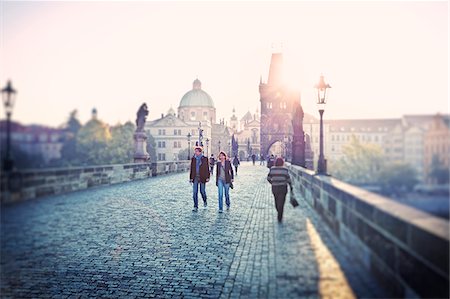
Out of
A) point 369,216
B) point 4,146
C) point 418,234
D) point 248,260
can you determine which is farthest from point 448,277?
point 4,146

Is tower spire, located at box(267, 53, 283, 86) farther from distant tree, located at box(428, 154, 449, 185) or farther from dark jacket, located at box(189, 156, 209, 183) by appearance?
distant tree, located at box(428, 154, 449, 185)

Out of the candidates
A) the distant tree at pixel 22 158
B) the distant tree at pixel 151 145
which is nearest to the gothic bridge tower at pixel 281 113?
the distant tree at pixel 151 145

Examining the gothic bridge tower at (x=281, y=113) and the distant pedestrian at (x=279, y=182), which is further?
the gothic bridge tower at (x=281, y=113)

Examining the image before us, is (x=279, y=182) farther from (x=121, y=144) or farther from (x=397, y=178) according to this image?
(x=397, y=178)

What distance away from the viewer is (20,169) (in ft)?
8.34

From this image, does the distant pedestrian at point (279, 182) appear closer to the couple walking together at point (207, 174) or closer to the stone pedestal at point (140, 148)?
the couple walking together at point (207, 174)

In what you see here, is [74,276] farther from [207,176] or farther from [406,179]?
[406,179]

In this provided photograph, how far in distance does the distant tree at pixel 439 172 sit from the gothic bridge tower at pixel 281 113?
2.66 metres

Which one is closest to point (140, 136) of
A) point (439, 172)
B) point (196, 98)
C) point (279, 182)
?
point (196, 98)

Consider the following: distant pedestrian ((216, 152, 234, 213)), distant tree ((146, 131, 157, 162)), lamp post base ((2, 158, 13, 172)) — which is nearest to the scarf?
distant pedestrian ((216, 152, 234, 213))

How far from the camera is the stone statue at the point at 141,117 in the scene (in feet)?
12.2

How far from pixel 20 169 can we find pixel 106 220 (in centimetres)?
210

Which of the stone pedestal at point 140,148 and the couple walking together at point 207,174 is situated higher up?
the stone pedestal at point 140,148

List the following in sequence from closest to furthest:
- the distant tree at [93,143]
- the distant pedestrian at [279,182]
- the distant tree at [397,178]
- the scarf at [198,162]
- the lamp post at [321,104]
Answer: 1. the distant tree at [397,178]
2. the distant tree at [93,143]
3. the lamp post at [321,104]
4. the distant pedestrian at [279,182]
5. the scarf at [198,162]
